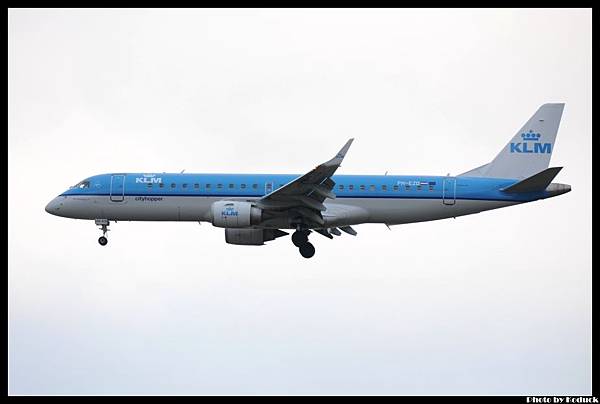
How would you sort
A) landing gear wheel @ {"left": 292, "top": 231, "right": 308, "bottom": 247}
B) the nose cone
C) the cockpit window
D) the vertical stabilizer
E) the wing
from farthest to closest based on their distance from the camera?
the nose cone
the cockpit window
the vertical stabilizer
landing gear wheel @ {"left": 292, "top": 231, "right": 308, "bottom": 247}
the wing

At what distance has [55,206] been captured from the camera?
52062mm

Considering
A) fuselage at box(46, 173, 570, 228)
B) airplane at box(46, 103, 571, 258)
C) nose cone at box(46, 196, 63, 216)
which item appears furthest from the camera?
nose cone at box(46, 196, 63, 216)

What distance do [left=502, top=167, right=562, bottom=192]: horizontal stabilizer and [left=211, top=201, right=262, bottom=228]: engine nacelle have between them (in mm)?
11423

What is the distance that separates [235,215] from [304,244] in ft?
14.6

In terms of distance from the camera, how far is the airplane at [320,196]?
1908 inches

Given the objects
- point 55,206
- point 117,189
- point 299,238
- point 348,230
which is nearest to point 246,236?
point 299,238

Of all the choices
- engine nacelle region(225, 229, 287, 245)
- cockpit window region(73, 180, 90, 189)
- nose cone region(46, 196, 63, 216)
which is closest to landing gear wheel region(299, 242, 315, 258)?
engine nacelle region(225, 229, 287, 245)

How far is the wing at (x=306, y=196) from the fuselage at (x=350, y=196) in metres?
0.82

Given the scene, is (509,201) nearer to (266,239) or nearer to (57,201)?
(266,239)

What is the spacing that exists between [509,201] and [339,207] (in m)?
7.68

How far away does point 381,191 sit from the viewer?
4953 cm

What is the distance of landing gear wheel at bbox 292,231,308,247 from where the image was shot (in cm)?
5009

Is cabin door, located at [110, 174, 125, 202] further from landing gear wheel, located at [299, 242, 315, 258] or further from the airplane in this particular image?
landing gear wheel, located at [299, 242, 315, 258]

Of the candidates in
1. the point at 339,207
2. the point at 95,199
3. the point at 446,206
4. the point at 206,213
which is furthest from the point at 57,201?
the point at 446,206
